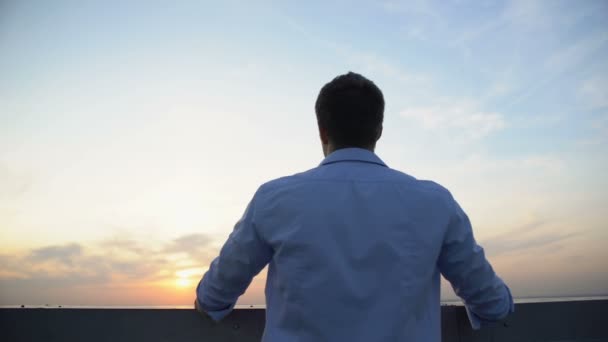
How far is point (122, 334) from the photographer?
6.24ft

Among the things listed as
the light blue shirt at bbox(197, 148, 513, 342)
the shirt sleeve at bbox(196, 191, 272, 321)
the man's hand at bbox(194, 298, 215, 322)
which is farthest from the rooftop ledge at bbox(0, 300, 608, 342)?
the light blue shirt at bbox(197, 148, 513, 342)

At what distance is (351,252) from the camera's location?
1.47 meters

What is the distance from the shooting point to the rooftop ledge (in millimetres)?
1864

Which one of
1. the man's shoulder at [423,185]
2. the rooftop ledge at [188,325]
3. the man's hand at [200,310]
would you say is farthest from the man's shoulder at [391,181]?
the rooftop ledge at [188,325]

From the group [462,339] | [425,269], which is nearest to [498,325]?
[462,339]

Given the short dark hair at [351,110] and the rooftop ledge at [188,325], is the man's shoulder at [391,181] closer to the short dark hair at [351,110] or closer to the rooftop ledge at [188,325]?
the short dark hair at [351,110]

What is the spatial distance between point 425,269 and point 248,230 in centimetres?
64

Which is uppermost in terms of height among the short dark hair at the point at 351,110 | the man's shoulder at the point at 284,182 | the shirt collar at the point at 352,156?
the short dark hair at the point at 351,110

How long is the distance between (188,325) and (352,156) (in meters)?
1.05

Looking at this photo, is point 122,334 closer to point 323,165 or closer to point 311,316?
point 311,316

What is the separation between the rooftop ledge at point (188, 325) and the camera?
1.86 m

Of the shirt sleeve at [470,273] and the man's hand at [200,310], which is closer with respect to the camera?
the shirt sleeve at [470,273]

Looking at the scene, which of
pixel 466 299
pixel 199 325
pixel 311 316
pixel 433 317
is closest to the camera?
pixel 311 316

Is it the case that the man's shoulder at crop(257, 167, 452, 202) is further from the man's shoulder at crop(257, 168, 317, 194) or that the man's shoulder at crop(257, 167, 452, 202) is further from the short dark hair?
the short dark hair
